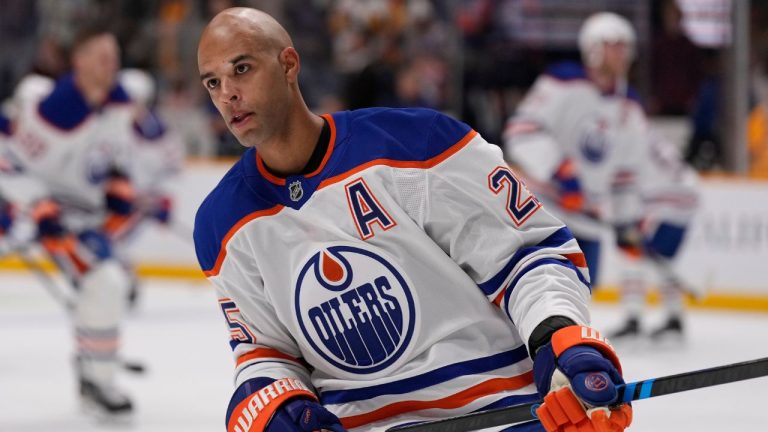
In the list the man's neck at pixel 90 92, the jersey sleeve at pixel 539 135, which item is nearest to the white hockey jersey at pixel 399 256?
the man's neck at pixel 90 92

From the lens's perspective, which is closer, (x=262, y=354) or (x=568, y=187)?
(x=262, y=354)

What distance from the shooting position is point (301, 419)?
6.75ft

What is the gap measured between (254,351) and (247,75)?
46 cm

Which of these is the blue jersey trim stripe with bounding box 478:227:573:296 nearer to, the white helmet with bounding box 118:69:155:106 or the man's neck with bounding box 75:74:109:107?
the man's neck with bounding box 75:74:109:107

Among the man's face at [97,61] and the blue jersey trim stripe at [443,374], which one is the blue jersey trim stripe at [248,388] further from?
the man's face at [97,61]

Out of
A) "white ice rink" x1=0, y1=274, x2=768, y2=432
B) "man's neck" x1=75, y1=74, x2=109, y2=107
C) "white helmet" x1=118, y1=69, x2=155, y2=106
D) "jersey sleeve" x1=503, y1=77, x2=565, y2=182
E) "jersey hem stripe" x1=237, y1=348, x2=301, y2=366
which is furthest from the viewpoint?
"white helmet" x1=118, y1=69, x2=155, y2=106

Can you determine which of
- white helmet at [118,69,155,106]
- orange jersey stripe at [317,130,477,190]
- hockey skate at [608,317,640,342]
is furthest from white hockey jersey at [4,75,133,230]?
orange jersey stripe at [317,130,477,190]

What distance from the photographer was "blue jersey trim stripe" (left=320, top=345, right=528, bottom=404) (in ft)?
6.88

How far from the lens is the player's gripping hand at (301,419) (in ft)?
6.75

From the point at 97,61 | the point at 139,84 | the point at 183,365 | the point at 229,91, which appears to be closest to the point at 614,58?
the point at 183,365

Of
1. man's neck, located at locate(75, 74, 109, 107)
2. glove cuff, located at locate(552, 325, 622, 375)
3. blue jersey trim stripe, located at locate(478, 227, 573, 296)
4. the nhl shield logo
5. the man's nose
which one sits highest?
man's neck, located at locate(75, 74, 109, 107)

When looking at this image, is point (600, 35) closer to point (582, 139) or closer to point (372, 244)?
point (582, 139)

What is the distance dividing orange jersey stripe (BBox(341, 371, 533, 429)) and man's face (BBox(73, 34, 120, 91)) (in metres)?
2.73

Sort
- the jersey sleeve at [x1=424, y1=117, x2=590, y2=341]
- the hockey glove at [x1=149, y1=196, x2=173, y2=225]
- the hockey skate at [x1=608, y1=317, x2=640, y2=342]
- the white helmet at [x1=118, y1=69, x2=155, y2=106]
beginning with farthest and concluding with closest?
the white helmet at [x1=118, y1=69, x2=155, y2=106] < the hockey glove at [x1=149, y1=196, x2=173, y2=225] < the hockey skate at [x1=608, y1=317, x2=640, y2=342] < the jersey sleeve at [x1=424, y1=117, x2=590, y2=341]
